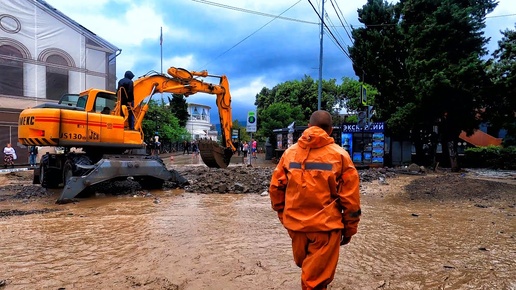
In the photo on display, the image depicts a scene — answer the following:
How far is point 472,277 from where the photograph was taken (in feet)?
13.4

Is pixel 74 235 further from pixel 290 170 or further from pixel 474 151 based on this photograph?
pixel 474 151

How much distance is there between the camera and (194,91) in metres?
13.8

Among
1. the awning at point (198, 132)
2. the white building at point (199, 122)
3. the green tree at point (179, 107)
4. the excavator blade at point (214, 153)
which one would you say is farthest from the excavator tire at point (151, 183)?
the awning at point (198, 132)

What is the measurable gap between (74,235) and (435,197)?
360 inches

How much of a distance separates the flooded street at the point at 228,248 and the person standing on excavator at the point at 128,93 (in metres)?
3.05

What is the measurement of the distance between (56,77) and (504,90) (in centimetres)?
2622

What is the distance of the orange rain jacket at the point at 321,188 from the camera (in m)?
2.71

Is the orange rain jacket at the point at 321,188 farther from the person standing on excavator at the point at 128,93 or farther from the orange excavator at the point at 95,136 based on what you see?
the person standing on excavator at the point at 128,93

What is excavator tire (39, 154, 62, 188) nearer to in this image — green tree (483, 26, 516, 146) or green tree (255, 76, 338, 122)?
green tree (483, 26, 516, 146)

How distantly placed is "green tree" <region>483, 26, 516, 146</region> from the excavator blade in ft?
41.4

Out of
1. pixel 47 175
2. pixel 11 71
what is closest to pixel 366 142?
pixel 47 175

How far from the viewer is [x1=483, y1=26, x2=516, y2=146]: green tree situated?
15.9m

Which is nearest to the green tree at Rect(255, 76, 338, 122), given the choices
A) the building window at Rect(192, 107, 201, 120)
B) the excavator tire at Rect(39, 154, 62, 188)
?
the building window at Rect(192, 107, 201, 120)

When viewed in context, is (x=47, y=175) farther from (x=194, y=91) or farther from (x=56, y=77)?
(x=56, y=77)
